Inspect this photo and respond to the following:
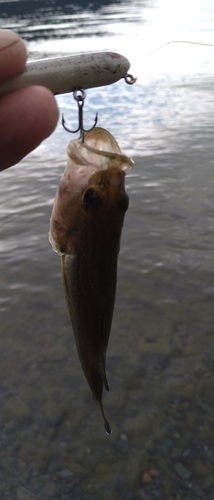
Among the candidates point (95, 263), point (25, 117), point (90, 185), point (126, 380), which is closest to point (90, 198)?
point (90, 185)

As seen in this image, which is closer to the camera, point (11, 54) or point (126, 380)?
point (11, 54)

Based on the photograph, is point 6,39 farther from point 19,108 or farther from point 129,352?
point 129,352

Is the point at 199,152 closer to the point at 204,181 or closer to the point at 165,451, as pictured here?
the point at 204,181

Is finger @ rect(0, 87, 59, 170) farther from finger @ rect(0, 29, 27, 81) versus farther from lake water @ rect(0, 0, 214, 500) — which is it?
lake water @ rect(0, 0, 214, 500)

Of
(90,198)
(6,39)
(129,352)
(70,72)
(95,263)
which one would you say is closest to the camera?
(6,39)

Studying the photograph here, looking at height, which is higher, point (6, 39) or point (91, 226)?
point (6, 39)

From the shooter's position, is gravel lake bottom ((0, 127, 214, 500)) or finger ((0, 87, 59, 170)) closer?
finger ((0, 87, 59, 170))

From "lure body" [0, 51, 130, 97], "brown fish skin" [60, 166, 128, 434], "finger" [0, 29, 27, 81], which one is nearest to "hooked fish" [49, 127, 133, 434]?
"brown fish skin" [60, 166, 128, 434]

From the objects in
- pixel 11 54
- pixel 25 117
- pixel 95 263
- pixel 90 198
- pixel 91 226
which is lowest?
pixel 95 263
